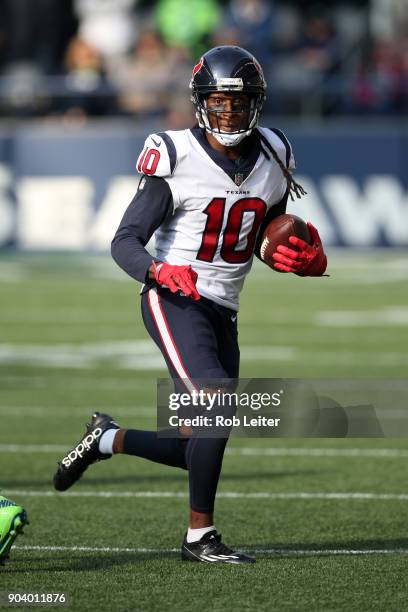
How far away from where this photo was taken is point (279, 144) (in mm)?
5355

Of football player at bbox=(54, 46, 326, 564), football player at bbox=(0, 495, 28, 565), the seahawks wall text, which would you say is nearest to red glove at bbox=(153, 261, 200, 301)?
football player at bbox=(54, 46, 326, 564)

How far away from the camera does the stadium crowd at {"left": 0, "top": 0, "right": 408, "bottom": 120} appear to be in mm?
Answer: 18531

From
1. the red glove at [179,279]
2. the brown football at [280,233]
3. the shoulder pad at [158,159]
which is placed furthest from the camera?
the brown football at [280,233]

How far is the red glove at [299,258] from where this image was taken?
5.18 metres

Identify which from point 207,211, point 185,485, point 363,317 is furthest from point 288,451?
point 363,317

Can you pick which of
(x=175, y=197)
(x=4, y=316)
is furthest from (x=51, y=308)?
(x=175, y=197)

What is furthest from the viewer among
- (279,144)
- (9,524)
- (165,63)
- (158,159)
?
(165,63)

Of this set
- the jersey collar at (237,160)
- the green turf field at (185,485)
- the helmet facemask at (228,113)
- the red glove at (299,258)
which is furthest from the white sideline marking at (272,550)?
the helmet facemask at (228,113)

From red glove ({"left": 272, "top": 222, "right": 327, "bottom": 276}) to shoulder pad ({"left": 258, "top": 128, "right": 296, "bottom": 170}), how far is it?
338 mm

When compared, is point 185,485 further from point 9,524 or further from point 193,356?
point 9,524

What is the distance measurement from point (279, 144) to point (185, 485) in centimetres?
205

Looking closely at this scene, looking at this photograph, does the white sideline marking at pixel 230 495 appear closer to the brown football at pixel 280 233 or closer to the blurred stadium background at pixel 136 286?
the blurred stadium background at pixel 136 286

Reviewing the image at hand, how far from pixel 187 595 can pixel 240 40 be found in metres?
14.3

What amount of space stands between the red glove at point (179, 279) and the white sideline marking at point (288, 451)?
2.80m
